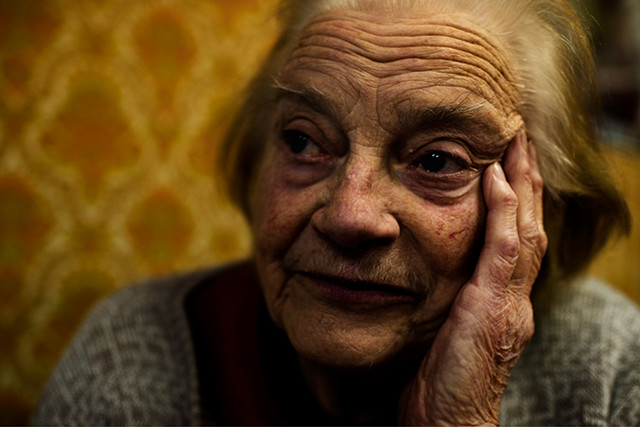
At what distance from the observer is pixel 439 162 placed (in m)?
0.95

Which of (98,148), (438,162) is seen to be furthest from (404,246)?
(98,148)

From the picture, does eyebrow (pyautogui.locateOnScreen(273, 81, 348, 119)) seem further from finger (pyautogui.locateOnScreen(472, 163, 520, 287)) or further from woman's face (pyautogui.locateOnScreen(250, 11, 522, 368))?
finger (pyautogui.locateOnScreen(472, 163, 520, 287))

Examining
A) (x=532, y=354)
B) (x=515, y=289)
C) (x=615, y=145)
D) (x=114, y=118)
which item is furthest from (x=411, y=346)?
(x=615, y=145)

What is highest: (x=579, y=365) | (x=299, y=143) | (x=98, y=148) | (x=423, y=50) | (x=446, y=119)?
(x=423, y=50)

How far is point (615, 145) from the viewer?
7.62 feet

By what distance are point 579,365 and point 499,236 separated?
1.62 feet

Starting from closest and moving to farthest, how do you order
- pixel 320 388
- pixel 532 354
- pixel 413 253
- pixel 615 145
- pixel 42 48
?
pixel 413 253
pixel 320 388
pixel 532 354
pixel 42 48
pixel 615 145

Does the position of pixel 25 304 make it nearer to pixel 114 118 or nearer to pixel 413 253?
pixel 114 118

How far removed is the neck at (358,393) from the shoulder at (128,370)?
0.88 feet

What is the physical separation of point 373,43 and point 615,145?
1806 mm

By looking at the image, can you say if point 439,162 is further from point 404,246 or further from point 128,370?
point 128,370

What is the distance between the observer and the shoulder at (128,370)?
1133 millimetres

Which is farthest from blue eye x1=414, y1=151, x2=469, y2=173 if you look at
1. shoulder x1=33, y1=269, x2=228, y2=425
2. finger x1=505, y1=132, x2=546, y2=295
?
shoulder x1=33, y1=269, x2=228, y2=425

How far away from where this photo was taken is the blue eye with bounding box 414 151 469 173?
954mm
